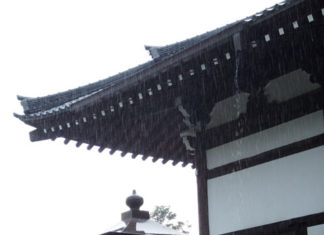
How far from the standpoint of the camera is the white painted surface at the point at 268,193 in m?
6.27

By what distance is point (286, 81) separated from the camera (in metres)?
6.82

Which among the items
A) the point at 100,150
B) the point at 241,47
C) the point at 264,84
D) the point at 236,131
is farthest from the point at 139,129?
the point at 241,47

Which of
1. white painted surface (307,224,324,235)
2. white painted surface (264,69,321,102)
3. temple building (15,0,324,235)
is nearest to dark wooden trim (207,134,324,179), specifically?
temple building (15,0,324,235)

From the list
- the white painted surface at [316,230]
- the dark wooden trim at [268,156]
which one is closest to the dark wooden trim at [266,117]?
the dark wooden trim at [268,156]

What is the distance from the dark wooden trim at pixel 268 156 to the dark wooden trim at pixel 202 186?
112 mm

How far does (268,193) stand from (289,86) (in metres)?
1.35

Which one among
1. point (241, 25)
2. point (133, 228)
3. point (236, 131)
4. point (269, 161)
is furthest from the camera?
point (236, 131)

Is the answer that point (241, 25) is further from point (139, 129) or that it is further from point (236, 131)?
point (139, 129)

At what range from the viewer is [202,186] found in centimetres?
727

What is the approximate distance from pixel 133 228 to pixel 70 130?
257 centimetres

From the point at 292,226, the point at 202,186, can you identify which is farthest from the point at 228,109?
the point at 292,226

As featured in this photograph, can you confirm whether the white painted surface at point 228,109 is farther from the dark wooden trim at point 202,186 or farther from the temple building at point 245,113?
the dark wooden trim at point 202,186

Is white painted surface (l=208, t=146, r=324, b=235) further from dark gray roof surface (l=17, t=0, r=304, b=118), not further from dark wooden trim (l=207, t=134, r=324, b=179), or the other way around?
dark gray roof surface (l=17, t=0, r=304, b=118)

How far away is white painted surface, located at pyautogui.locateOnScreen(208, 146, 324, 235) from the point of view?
6.27 m
